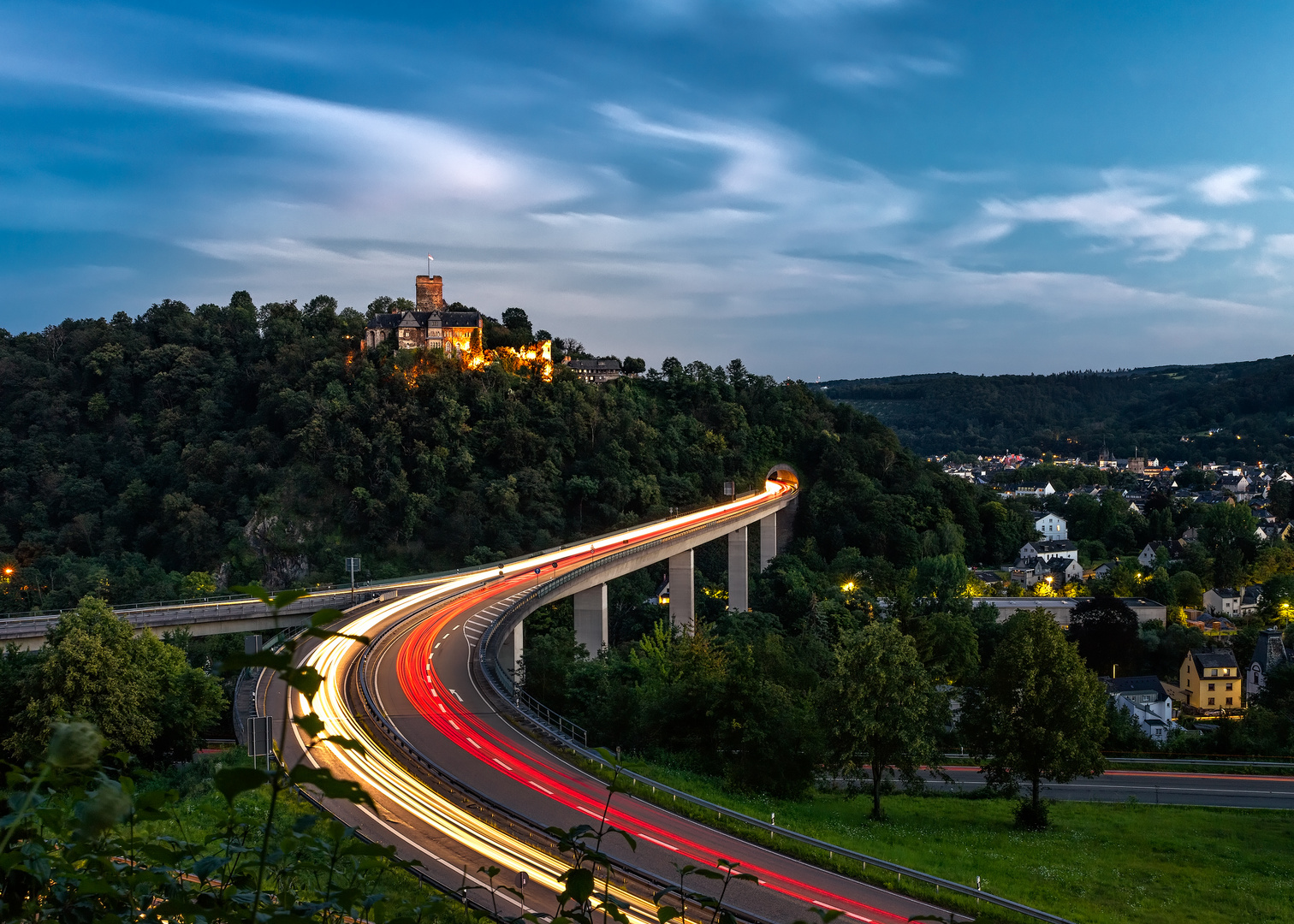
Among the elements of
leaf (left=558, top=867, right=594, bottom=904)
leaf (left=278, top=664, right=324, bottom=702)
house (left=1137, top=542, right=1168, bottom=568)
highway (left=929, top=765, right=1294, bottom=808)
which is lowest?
highway (left=929, top=765, right=1294, bottom=808)

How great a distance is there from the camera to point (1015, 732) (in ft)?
93.9

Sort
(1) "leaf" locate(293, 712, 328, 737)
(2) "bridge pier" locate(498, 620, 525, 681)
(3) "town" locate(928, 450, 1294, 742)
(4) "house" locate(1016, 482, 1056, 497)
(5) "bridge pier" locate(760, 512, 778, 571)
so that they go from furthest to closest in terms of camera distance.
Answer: (4) "house" locate(1016, 482, 1056, 497) → (5) "bridge pier" locate(760, 512, 778, 571) → (3) "town" locate(928, 450, 1294, 742) → (2) "bridge pier" locate(498, 620, 525, 681) → (1) "leaf" locate(293, 712, 328, 737)

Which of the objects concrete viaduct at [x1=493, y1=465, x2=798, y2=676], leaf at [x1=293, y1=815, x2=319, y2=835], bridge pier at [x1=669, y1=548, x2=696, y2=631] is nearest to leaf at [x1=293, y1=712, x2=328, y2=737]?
leaf at [x1=293, y1=815, x2=319, y2=835]

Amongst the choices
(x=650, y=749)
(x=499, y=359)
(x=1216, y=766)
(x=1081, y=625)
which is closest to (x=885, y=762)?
(x=650, y=749)

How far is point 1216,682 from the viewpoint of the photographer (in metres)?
59.6

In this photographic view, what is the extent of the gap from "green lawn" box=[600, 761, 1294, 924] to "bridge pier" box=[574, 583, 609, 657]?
22146mm

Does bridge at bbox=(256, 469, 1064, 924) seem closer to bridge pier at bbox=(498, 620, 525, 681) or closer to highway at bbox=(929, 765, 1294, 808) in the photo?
bridge pier at bbox=(498, 620, 525, 681)

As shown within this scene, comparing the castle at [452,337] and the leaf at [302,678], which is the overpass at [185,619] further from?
the castle at [452,337]

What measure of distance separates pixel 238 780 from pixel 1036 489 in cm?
19150

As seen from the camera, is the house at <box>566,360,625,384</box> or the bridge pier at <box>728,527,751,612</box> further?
the house at <box>566,360,625,384</box>

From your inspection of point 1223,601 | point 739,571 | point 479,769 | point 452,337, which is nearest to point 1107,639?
point 1223,601

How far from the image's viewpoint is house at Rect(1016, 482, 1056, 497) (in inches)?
6732

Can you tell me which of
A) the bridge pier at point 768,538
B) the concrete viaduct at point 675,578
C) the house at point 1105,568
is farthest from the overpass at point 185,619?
the house at point 1105,568

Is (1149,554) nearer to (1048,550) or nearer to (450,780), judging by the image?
(1048,550)
